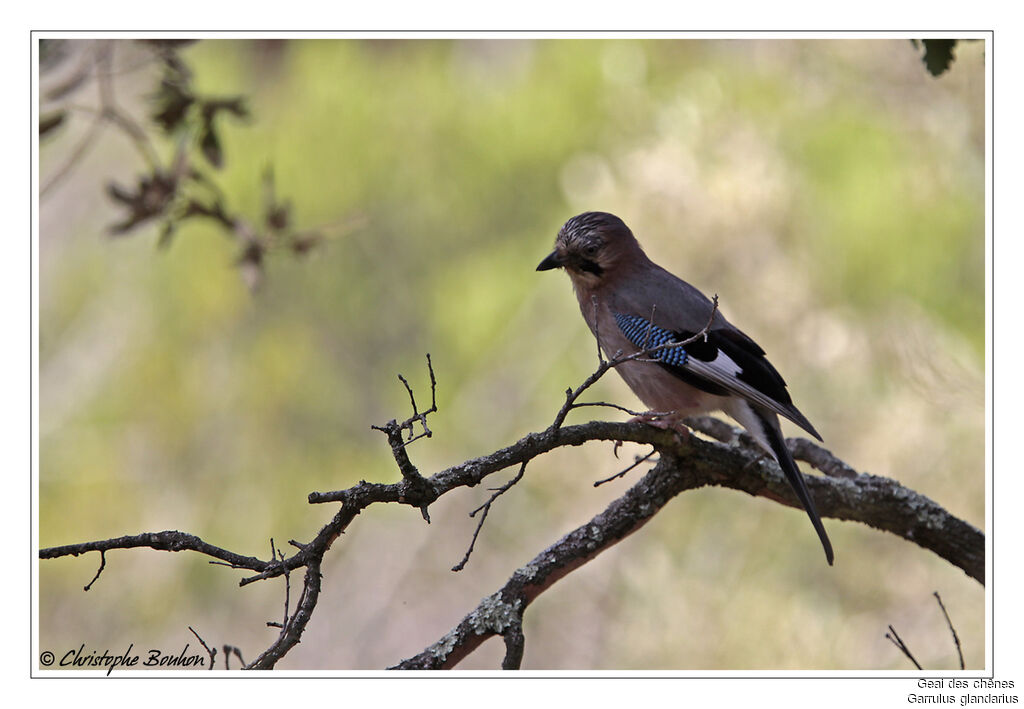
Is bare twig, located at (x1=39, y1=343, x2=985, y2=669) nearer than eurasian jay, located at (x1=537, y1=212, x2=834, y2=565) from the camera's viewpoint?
Yes

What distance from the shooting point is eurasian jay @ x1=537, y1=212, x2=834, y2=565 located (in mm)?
3373

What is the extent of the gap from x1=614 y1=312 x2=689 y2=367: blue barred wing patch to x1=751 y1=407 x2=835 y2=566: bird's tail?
36 cm

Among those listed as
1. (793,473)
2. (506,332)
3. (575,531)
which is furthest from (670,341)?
(506,332)

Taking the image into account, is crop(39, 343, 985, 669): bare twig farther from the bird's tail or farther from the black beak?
the black beak

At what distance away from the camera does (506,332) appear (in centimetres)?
789

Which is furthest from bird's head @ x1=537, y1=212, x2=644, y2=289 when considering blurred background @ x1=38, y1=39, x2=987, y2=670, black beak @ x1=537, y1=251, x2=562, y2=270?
blurred background @ x1=38, y1=39, x2=987, y2=670

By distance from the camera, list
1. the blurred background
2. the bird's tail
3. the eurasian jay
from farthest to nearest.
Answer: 1. the blurred background
2. the eurasian jay
3. the bird's tail

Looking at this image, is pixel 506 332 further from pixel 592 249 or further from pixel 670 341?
pixel 670 341

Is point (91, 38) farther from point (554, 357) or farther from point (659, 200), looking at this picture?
point (554, 357)

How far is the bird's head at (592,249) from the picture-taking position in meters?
3.86

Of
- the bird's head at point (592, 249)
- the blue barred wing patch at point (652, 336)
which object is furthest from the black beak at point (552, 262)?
the blue barred wing patch at point (652, 336)
